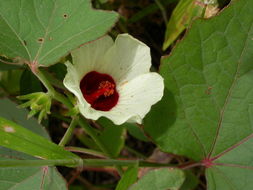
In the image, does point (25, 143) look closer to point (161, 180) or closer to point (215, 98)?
point (161, 180)

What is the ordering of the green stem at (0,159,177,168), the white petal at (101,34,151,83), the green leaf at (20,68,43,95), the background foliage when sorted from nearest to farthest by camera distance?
1. the green stem at (0,159,177,168)
2. the background foliage
3. the white petal at (101,34,151,83)
4. the green leaf at (20,68,43,95)

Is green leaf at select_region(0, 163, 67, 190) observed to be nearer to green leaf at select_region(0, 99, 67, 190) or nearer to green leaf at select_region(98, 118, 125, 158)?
green leaf at select_region(0, 99, 67, 190)

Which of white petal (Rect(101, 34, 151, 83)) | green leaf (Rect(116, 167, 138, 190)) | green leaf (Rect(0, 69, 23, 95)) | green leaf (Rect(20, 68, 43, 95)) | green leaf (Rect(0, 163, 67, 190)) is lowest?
green leaf (Rect(116, 167, 138, 190))

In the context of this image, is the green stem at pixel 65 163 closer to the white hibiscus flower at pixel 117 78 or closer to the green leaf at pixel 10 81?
the white hibiscus flower at pixel 117 78

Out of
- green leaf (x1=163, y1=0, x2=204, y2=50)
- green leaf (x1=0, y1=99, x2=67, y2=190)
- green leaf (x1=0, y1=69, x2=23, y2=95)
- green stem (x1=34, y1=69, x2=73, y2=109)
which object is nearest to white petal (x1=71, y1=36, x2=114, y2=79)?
green stem (x1=34, y1=69, x2=73, y2=109)

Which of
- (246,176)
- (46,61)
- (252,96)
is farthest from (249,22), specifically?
(46,61)

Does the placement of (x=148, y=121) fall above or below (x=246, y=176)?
above

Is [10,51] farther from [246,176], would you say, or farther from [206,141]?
[246,176]
